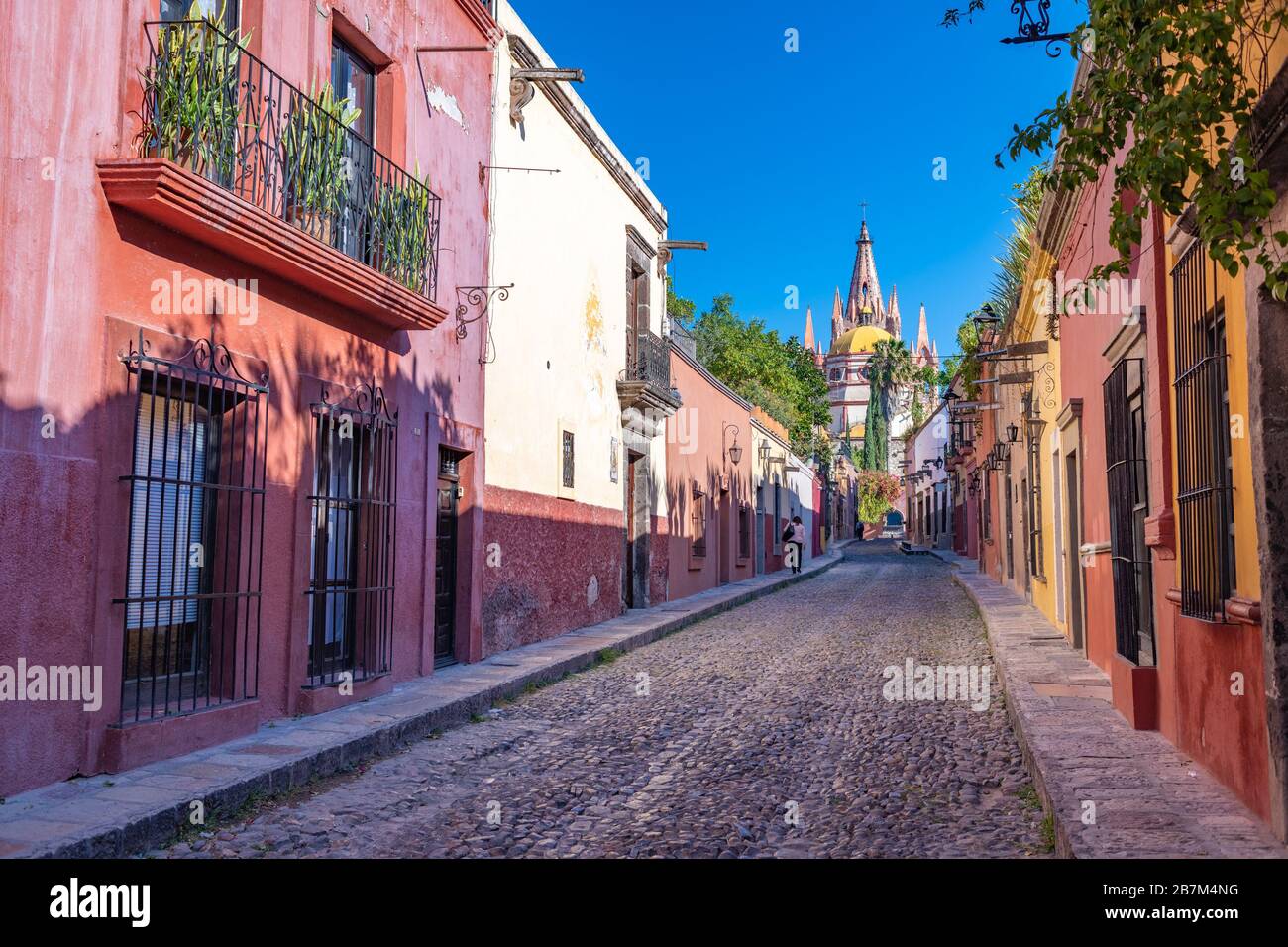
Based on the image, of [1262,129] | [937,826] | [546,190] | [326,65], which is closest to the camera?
[1262,129]

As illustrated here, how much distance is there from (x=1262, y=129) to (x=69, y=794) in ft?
18.8

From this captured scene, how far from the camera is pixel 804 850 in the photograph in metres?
4.55

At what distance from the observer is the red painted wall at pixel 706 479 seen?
1956cm

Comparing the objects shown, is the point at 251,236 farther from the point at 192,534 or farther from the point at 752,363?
the point at 752,363

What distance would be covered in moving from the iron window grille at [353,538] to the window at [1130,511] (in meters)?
5.36

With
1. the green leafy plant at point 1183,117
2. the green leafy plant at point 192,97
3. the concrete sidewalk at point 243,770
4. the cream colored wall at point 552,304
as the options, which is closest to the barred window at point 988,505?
the cream colored wall at point 552,304

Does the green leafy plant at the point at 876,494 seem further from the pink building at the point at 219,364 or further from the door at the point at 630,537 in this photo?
the pink building at the point at 219,364

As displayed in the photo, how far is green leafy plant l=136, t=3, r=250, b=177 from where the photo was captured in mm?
5816

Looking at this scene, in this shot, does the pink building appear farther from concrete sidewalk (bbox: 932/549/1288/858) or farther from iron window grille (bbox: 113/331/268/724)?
concrete sidewalk (bbox: 932/549/1288/858)

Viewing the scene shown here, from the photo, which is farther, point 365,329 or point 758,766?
point 365,329

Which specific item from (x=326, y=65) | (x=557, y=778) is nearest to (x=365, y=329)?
(x=326, y=65)

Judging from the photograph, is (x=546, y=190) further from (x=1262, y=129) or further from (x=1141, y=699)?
(x=1262, y=129)

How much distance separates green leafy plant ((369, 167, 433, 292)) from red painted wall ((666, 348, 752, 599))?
34.5 ft
